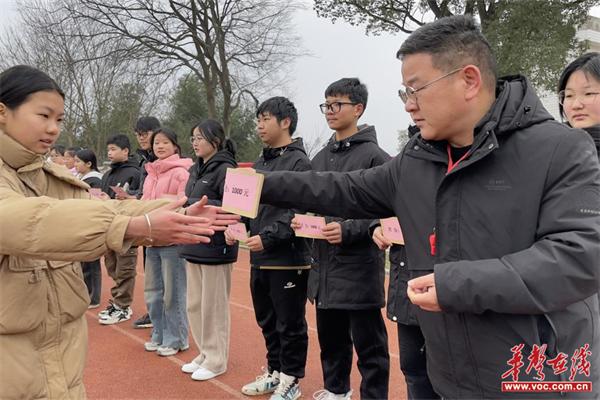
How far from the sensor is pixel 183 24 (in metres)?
18.1

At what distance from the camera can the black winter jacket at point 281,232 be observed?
3.69 m

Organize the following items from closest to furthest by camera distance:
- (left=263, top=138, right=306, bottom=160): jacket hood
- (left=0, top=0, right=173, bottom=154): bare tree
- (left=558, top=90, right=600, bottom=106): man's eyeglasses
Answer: (left=558, top=90, right=600, bottom=106): man's eyeglasses, (left=263, top=138, right=306, bottom=160): jacket hood, (left=0, top=0, right=173, bottom=154): bare tree

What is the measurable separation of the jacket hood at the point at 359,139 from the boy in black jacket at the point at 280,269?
1.16ft

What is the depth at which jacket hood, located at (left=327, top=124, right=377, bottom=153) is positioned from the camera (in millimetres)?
3451

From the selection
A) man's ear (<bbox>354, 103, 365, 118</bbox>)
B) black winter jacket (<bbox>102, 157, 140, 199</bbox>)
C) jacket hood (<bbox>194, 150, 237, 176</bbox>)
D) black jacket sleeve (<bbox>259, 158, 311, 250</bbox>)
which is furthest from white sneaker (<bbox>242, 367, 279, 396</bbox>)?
black winter jacket (<bbox>102, 157, 140, 199</bbox>)

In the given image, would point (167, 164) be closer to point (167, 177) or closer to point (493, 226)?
point (167, 177)

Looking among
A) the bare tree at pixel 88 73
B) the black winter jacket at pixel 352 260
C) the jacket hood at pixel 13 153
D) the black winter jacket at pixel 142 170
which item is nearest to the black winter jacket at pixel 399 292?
the black winter jacket at pixel 352 260

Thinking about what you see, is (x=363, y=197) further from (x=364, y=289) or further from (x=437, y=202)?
(x=364, y=289)

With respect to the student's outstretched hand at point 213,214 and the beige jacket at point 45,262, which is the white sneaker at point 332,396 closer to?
the student's outstretched hand at point 213,214

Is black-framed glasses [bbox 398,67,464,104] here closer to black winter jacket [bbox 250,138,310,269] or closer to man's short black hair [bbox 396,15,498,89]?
man's short black hair [bbox 396,15,498,89]

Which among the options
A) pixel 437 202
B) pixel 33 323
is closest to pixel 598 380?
pixel 437 202

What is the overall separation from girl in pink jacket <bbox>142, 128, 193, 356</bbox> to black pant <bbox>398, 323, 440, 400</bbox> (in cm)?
260

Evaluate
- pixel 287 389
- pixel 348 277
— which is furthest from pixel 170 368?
pixel 348 277

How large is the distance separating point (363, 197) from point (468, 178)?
2.05 ft
